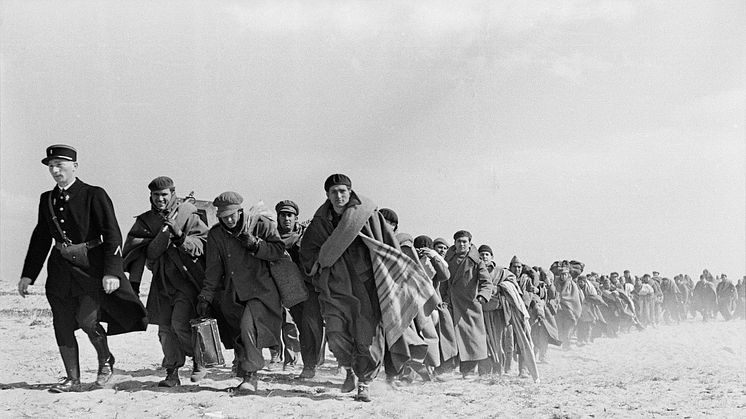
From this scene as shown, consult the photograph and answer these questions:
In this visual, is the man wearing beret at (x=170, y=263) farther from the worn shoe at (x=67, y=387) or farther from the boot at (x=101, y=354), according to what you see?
the worn shoe at (x=67, y=387)

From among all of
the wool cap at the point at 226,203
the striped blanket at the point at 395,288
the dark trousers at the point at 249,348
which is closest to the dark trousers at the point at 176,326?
the dark trousers at the point at 249,348

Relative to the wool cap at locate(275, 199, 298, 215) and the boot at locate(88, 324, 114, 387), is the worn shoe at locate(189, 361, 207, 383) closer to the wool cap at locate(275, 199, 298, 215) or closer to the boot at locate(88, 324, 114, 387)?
the boot at locate(88, 324, 114, 387)

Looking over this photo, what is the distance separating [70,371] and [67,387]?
0.46 feet

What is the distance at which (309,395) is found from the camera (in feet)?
22.0

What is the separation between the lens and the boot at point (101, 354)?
6.42 m

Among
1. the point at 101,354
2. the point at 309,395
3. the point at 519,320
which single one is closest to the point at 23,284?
the point at 101,354

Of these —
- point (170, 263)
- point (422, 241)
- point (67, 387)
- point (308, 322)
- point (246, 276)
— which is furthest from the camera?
point (422, 241)

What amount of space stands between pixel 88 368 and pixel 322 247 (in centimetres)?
361

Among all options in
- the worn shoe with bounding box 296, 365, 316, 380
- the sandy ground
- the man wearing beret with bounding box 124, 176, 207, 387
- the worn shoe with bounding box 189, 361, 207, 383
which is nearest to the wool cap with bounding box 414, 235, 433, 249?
the sandy ground

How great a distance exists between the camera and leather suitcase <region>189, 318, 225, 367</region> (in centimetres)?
618

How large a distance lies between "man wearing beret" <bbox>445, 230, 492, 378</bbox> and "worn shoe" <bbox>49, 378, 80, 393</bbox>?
15.9 feet

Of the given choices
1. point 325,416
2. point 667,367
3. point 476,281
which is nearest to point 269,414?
point 325,416

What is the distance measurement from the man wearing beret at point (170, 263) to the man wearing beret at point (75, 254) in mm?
722

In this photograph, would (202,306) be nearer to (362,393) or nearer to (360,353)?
(360,353)
